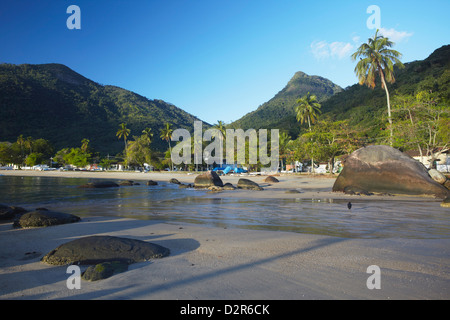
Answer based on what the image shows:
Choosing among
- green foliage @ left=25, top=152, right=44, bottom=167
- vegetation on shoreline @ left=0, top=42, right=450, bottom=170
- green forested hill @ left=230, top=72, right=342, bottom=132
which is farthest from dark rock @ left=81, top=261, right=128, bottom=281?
green foliage @ left=25, top=152, right=44, bottom=167

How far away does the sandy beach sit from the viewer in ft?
10.8

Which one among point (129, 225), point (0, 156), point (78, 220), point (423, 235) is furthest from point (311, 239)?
point (0, 156)

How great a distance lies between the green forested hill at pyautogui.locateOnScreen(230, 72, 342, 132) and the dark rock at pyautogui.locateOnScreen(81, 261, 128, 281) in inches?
3029

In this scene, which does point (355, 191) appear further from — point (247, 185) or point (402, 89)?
point (402, 89)

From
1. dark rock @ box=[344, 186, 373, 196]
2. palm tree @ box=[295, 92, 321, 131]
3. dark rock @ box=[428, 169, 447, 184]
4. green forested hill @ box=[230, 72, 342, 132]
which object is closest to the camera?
dark rock @ box=[344, 186, 373, 196]

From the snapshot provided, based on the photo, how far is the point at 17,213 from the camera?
1052 centimetres

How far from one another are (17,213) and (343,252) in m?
11.6

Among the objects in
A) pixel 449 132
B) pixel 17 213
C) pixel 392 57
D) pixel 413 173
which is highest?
pixel 392 57

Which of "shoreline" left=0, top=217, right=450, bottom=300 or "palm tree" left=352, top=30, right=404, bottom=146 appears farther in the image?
"palm tree" left=352, top=30, right=404, bottom=146

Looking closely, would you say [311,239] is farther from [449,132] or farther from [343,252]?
[449,132]

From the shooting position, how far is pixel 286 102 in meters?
122

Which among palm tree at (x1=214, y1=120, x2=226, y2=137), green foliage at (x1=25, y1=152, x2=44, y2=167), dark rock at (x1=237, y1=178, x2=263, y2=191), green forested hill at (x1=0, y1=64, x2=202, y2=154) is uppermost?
green forested hill at (x1=0, y1=64, x2=202, y2=154)

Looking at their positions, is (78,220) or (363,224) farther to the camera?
(78,220)

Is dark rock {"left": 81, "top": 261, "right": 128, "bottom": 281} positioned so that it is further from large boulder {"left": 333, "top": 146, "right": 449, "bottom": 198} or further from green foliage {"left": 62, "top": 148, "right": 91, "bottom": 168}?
green foliage {"left": 62, "top": 148, "right": 91, "bottom": 168}
